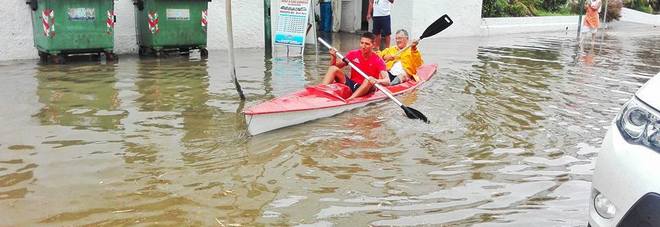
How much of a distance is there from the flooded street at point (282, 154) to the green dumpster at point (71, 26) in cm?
68

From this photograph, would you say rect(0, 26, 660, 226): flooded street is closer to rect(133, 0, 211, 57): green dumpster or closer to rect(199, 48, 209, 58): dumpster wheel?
rect(133, 0, 211, 57): green dumpster

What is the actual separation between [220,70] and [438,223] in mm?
6998

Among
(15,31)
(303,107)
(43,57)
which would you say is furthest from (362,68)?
(15,31)

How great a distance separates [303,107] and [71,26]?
6.00 meters

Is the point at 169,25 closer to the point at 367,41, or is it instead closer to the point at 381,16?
the point at 381,16

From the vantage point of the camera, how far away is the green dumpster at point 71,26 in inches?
388

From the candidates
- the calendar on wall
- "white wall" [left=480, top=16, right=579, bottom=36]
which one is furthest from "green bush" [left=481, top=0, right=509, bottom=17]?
the calendar on wall

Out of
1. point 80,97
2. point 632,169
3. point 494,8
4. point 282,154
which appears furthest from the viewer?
point 494,8

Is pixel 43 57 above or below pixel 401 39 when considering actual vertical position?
below

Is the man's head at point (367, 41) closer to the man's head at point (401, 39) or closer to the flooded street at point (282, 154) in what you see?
Answer: the flooded street at point (282, 154)

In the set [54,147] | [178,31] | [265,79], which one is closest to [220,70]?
[265,79]

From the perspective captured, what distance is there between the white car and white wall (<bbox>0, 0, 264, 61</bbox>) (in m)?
10.6

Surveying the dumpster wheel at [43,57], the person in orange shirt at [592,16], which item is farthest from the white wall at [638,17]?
the dumpster wheel at [43,57]

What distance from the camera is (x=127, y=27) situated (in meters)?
11.8
